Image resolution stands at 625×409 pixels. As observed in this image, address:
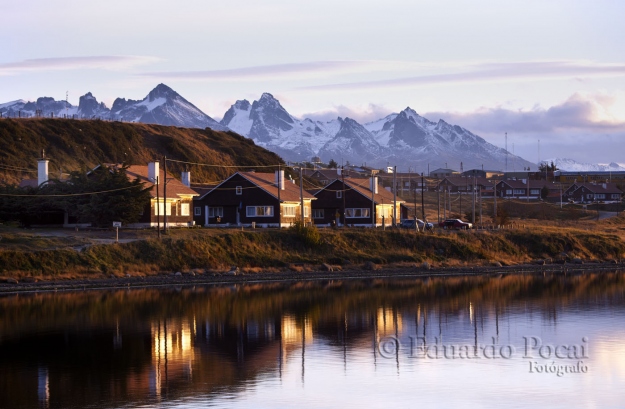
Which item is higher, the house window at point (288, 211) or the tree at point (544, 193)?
the tree at point (544, 193)

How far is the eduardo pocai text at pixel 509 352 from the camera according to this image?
3394cm

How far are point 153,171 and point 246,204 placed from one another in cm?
A: 909

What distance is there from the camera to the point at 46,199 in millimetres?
75438

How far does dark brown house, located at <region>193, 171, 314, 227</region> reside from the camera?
85.6 metres

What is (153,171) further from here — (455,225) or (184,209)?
(455,225)

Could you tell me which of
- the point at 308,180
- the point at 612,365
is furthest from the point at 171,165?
the point at 612,365

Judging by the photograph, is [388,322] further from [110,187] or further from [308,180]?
[308,180]

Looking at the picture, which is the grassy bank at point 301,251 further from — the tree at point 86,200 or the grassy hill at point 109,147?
the grassy hill at point 109,147

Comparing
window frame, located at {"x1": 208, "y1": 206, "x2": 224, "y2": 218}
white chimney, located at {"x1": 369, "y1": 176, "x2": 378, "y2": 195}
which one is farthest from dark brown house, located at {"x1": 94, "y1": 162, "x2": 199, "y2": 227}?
white chimney, located at {"x1": 369, "y1": 176, "x2": 378, "y2": 195}

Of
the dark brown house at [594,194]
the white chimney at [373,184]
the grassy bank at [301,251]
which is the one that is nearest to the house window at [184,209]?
the grassy bank at [301,251]

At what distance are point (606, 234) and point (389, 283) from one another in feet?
117

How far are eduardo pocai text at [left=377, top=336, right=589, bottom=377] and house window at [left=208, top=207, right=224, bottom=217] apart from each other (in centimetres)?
4840

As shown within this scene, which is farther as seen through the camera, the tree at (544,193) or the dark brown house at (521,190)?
the dark brown house at (521,190)

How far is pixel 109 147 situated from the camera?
420 feet
